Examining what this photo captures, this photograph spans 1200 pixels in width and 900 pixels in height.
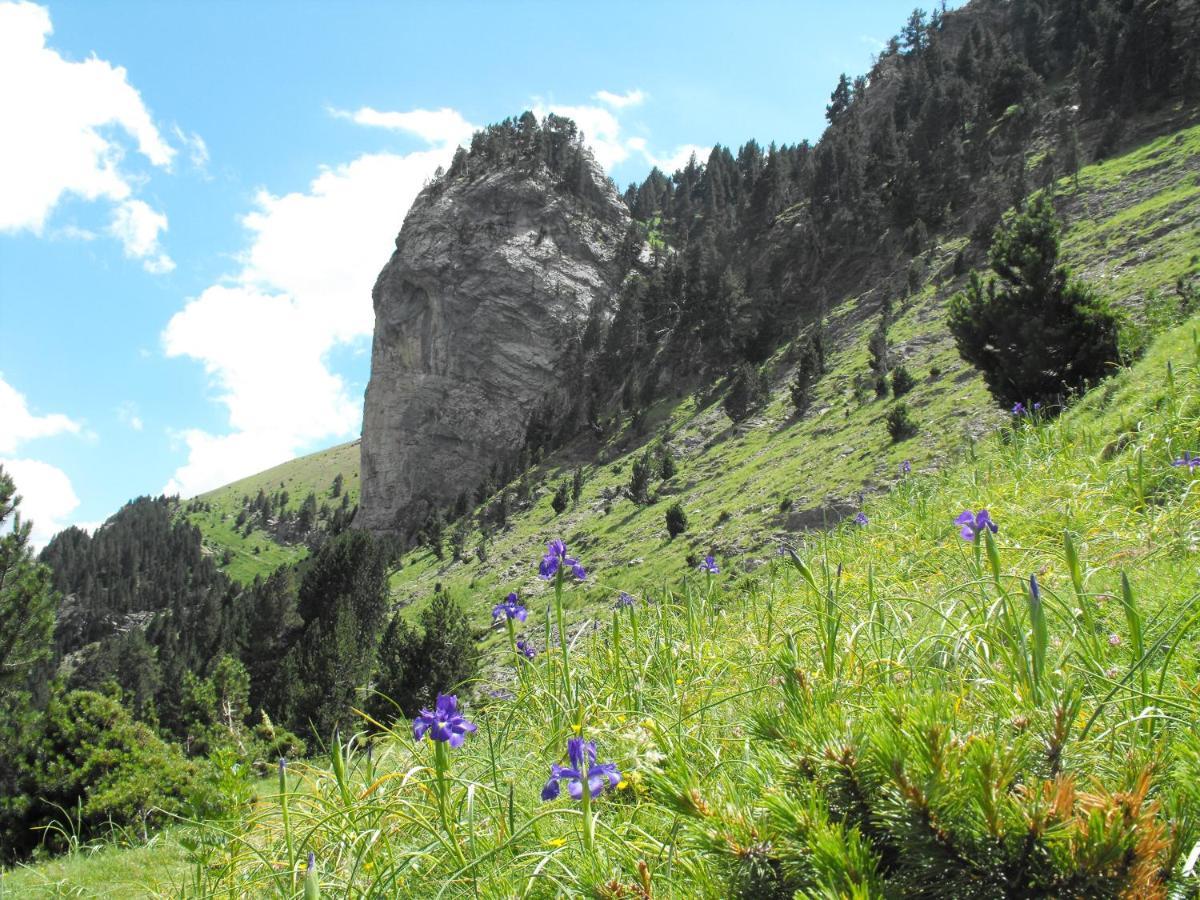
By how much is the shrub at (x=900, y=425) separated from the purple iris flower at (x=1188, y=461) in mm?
22897

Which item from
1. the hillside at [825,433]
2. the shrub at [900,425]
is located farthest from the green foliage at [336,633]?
the shrub at [900,425]

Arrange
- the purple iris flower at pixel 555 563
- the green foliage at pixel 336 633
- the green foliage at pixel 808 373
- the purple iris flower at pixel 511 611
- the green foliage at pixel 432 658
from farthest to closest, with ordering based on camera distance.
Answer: the green foliage at pixel 808 373 → the green foliage at pixel 336 633 → the green foliage at pixel 432 658 → the purple iris flower at pixel 511 611 → the purple iris flower at pixel 555 563

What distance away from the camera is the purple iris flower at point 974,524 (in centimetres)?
269

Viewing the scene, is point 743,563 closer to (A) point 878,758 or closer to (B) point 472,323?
(A) point 878,758

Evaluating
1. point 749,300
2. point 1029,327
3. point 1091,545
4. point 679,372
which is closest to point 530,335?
point 679,372

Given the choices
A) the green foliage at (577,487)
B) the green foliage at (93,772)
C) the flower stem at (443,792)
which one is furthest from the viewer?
the green foliage at (577,487)

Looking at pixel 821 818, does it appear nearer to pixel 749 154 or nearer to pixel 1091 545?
pixel 1091 545

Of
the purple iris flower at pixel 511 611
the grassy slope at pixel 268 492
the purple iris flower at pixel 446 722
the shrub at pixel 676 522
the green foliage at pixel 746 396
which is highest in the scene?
the grassy slope at pixel 268 492

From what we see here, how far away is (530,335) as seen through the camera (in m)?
81.2

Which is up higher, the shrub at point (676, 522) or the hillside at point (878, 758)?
the hillside at point (878, 758)

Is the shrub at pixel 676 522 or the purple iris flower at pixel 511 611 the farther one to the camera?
the shrub at pixel 676 522

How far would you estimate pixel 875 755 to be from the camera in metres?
1.31

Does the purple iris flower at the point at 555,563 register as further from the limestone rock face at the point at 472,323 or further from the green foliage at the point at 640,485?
the limestone rock face at the point at 472,323

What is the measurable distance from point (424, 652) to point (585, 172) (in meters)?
79.5
